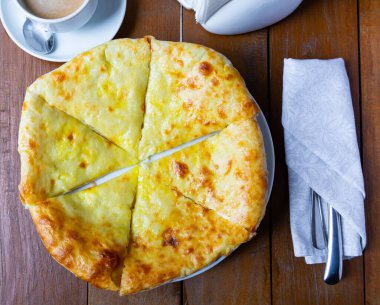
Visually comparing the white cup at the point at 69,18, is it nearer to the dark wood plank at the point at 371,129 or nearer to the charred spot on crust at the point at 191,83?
the charred spot on crust at the point at 191,83

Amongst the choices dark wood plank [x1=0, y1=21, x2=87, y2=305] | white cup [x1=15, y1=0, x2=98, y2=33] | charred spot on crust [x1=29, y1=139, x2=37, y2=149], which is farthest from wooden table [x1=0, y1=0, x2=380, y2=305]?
charred spot on crust [x1=29, y1=139, x2=37, y2=149]

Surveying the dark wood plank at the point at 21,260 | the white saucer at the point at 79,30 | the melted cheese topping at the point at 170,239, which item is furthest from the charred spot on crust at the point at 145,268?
the white saucer at the point at 79,30

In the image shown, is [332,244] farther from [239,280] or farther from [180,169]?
[180,169]

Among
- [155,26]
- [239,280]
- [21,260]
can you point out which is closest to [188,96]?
[155,26]

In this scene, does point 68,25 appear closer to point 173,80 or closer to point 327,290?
point 173,80

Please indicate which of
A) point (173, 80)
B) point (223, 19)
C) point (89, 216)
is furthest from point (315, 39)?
point (89, 216)

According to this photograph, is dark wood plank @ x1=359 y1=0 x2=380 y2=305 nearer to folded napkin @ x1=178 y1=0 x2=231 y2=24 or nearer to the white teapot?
the white teapot
